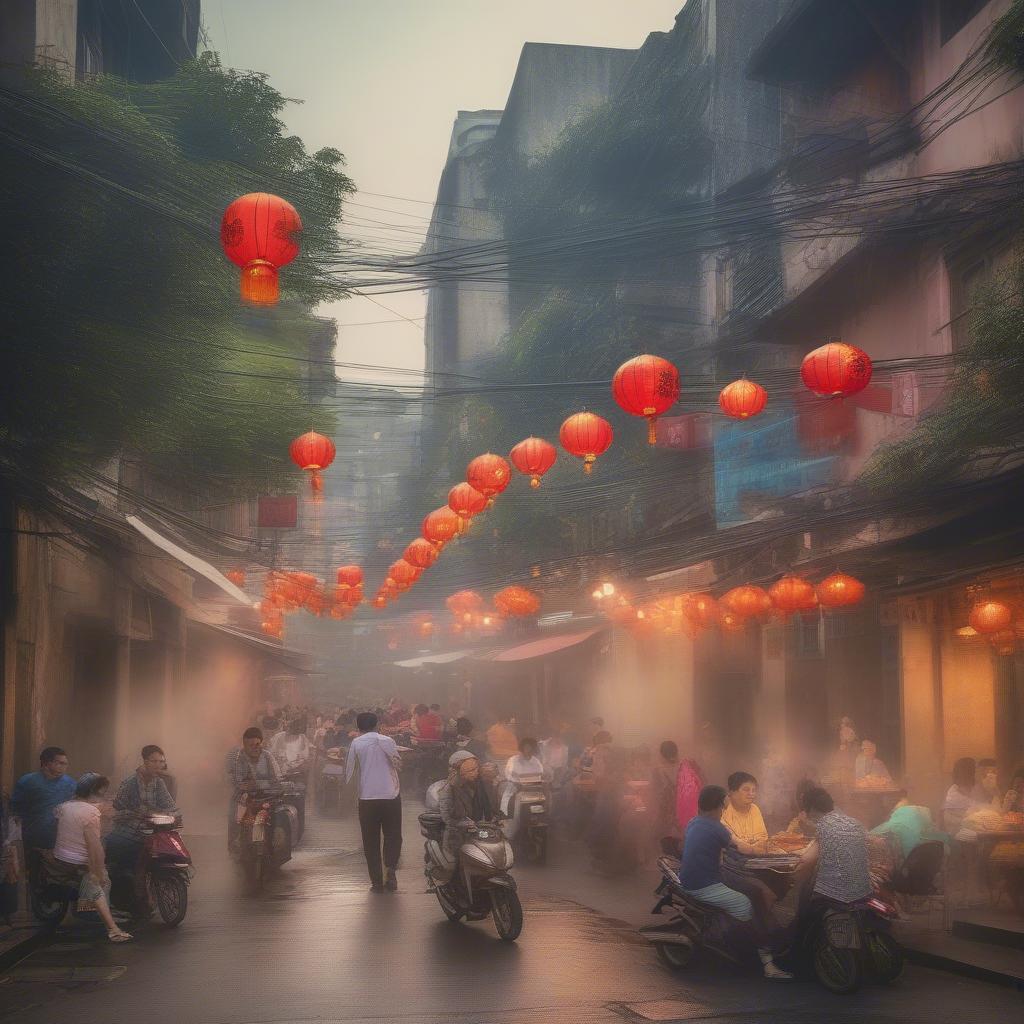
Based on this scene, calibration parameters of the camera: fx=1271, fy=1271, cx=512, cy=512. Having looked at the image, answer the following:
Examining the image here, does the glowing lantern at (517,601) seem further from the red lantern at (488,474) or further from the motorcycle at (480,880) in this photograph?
the motorcycle at (480,880)

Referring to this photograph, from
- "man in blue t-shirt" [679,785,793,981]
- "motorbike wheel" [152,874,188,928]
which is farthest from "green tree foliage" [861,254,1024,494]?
"motorbike wheel" [152,874,188,928]

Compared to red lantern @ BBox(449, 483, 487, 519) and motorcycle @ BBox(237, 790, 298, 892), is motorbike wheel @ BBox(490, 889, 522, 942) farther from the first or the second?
red lantern @ BBox(449, 483, 487, 519)

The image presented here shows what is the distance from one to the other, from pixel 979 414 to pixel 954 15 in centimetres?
745

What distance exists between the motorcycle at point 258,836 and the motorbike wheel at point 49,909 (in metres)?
3.03

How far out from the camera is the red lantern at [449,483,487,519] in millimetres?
19266

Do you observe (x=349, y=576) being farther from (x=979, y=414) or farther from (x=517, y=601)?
(x=979, y=414)

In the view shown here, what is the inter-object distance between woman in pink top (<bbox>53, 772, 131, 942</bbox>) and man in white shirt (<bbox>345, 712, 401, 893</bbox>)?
127 inches

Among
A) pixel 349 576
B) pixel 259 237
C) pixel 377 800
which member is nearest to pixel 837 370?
pixel 259 237

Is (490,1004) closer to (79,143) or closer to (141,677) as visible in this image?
(79,143)

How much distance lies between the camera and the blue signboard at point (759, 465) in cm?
2105

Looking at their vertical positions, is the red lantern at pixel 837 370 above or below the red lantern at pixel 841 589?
above

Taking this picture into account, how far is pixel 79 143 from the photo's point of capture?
11242 mm

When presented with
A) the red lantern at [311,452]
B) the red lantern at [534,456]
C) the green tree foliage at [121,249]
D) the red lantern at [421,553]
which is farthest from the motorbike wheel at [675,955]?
the red lantern at [421,553]

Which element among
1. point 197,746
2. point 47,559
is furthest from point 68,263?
point 197,746
